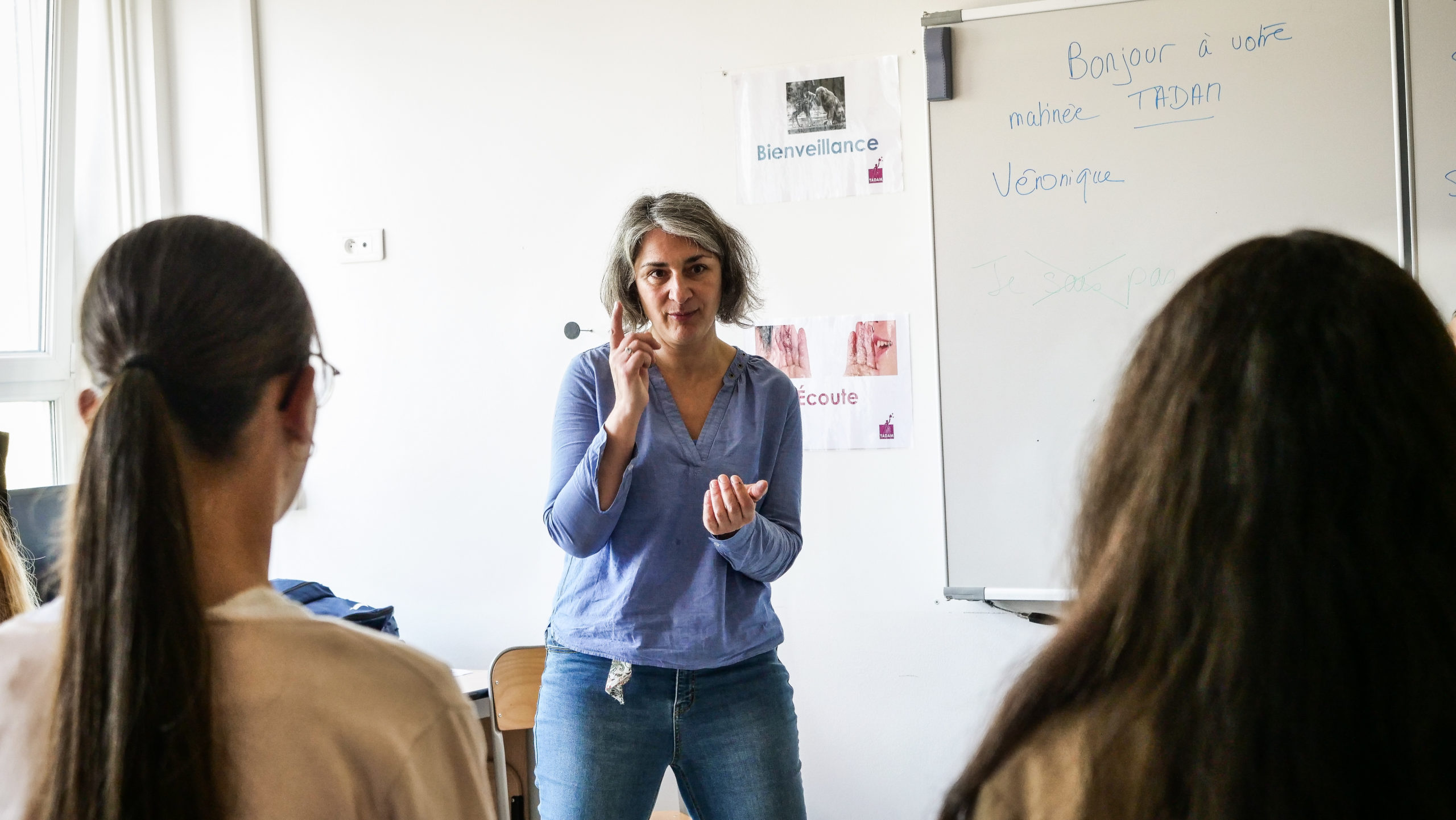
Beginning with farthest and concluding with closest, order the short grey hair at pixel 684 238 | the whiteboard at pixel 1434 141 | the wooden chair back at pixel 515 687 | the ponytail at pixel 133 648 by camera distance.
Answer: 1. the wooden chair back at pixel 515 687
2. the whiteboard at pixel 1434 141
3. the short grey hair at pixel 684 238
4. the ponytail at pixel 133 648

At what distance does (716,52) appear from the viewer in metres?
2.63

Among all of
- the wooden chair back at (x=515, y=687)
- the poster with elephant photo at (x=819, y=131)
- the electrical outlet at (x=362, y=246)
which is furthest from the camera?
the electrical outlet at (x=362, y=246)

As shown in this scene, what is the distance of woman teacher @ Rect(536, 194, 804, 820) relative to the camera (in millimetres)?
1574

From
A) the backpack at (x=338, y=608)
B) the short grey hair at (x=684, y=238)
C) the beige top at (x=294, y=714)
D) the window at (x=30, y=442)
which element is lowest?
the backpack at (x=338, y=608)

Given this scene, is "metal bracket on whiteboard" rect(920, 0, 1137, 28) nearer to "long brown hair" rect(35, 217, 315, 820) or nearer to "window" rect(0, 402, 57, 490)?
"long brown hair" rect(35, 217, 315, 820)

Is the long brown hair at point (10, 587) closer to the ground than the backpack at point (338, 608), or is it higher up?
higher up

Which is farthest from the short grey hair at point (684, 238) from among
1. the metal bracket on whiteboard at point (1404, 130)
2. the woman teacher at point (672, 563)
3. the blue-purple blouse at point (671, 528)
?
the metal bracket on whiteboard at point (1404, 130)

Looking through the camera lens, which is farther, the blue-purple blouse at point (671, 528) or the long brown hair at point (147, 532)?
the blue-purple blouse at point (671, 528)

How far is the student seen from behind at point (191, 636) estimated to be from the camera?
2.16 ft

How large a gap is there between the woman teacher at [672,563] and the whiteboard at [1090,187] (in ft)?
2.67

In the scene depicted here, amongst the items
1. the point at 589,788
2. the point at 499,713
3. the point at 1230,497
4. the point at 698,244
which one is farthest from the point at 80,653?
the point at 499,713

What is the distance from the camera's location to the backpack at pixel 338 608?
7.14 ft

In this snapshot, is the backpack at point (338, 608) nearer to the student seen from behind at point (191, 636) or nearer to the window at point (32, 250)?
the window at point (32, 250)

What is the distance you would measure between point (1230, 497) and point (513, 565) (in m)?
2.45
